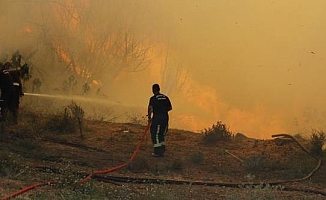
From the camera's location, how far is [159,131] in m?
11.8

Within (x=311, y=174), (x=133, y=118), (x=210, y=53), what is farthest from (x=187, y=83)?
(x=311, y=174)

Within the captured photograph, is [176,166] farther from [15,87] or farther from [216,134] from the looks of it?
[15,87]

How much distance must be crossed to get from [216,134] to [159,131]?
234cm

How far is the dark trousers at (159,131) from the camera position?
11.8m

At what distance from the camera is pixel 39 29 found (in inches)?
570

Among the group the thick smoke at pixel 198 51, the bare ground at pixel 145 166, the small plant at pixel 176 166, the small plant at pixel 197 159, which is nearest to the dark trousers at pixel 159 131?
the bare ground at pixel 145 166

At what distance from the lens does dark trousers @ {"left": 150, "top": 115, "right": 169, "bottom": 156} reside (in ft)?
38.6

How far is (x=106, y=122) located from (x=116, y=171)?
582 cm

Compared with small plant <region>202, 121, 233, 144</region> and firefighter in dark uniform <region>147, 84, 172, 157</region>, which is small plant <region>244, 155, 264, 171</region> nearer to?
firefighter in dark uniform <region>147, 84, 172, 157</region>

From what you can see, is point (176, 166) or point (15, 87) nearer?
point (176, 166)

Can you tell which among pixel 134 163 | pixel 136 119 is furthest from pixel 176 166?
pixel 136 119

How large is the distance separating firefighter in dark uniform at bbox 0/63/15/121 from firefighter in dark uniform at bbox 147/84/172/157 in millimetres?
3377

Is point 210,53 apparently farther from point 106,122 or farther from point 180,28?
point 106,122

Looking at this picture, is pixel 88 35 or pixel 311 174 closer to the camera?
pixel 311 174
